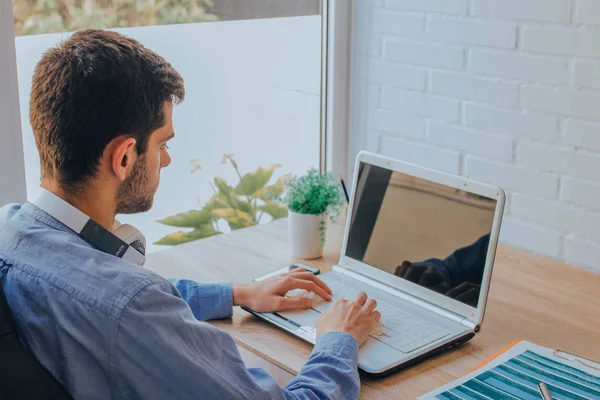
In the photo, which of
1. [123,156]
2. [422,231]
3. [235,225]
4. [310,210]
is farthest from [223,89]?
[123,156]

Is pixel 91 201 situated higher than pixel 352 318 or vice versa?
pixel 91 201

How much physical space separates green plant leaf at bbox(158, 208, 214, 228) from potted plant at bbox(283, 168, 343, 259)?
1.40 feet

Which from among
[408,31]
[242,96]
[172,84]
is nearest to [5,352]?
[172,84]

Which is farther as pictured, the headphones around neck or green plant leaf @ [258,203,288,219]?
green plant leaf @ [258,203,288,219]

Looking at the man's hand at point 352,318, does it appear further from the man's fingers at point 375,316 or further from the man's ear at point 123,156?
the man's ear at point 123,156

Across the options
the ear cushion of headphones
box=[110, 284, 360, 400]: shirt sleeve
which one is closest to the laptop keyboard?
box=[110, 284, 360, 400]: shirt sleeve

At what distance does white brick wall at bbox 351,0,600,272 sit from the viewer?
79.0 inches

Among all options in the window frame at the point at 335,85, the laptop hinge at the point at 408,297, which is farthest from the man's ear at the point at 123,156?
the window frame at the point at 335,85

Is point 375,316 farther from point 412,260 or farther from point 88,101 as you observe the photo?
point 88,101

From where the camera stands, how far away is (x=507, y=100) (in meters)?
2.14

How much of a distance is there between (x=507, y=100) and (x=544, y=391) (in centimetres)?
99

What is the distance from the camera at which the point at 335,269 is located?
1.87 meters

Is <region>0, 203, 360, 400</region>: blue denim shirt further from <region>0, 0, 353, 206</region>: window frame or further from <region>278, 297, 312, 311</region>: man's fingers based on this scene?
<region>0, 0, 353, 206</region>: window frame

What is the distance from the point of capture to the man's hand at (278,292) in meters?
1.68
